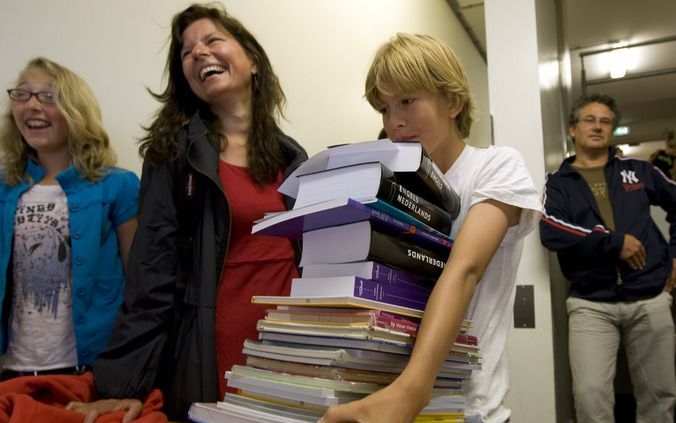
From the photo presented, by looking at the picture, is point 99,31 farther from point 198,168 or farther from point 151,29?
point 198,168

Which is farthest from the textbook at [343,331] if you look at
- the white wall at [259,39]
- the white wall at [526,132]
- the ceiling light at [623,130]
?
the ceiling light at [623,130]

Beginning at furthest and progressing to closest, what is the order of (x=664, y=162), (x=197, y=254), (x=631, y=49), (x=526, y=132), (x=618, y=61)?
(x=618, y=61) < (x=631, y=49) < (x=664, y=162) < (x=526, y=132) < (x=197, y=254)

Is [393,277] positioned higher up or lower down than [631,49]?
lower down

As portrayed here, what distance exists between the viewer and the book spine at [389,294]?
699 millimetres

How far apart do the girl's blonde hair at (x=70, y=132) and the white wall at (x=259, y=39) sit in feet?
0.34

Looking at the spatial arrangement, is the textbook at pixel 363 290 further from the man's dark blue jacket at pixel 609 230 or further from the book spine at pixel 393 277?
the man's dark blue jacket at pixel 609 230

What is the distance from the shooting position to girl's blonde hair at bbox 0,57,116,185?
1.62m

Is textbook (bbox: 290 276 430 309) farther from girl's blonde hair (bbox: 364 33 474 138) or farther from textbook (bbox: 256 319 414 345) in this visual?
girl's blonde hair (bbox: 364 33 474 138)

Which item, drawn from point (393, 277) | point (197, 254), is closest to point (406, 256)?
point (393, 277)

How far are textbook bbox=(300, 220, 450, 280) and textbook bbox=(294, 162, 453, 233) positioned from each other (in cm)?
4

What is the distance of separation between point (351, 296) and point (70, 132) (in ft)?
4.30

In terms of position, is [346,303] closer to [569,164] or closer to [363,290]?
[363,290]

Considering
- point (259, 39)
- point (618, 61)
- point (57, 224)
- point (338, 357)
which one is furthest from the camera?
point (618, 61)

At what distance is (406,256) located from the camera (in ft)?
2.52
